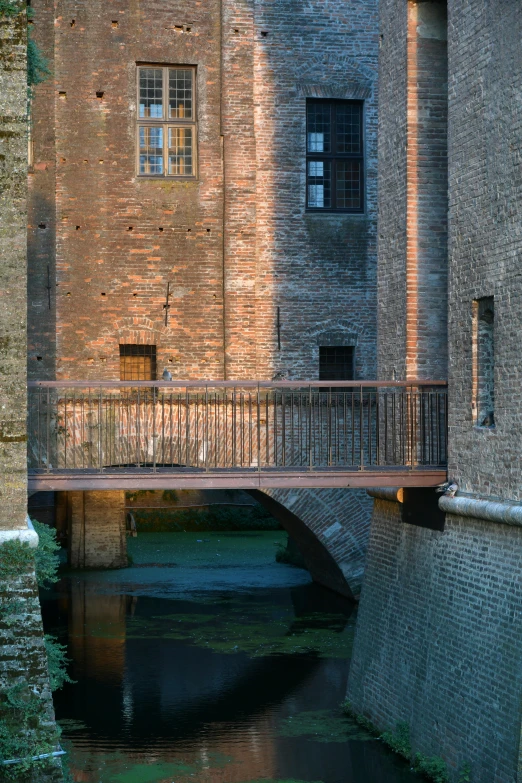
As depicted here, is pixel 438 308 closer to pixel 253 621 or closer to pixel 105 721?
pixel 105 721

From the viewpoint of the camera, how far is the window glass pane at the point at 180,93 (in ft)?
63.0

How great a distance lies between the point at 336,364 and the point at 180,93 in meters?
4.98

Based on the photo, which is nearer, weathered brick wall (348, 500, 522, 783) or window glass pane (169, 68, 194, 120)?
weathered brick wall (348, 500, 522, 783)

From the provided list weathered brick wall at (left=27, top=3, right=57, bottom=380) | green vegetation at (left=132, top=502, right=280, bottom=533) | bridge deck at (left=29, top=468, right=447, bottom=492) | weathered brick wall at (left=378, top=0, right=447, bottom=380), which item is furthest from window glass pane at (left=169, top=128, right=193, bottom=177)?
green vegetation at (left=132, top=502, right=280, bottom=533)

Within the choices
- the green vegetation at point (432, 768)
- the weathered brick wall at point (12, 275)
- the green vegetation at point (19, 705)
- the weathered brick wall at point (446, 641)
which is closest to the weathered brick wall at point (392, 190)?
the weathered brick wall at point (446, 641)

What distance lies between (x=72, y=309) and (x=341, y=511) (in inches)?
207

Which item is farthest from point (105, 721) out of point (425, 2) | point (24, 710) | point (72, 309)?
point (425, 2)

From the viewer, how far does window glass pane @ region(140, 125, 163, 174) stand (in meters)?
19.1

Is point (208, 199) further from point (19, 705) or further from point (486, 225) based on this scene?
point (19, 705)

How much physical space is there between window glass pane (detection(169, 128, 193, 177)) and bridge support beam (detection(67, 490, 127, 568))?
667 centimetres

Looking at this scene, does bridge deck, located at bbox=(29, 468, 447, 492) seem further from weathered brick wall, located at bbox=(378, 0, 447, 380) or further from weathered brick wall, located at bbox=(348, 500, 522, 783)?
weathered brick wall, located at bbox=(378, 0, 447, 380)

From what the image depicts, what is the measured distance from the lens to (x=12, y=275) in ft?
32.9

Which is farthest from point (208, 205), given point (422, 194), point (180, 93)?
point (422, 194)

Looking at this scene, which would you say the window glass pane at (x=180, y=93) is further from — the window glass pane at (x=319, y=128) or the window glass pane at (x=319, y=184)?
the window glass pane at (x=319, y=184)
